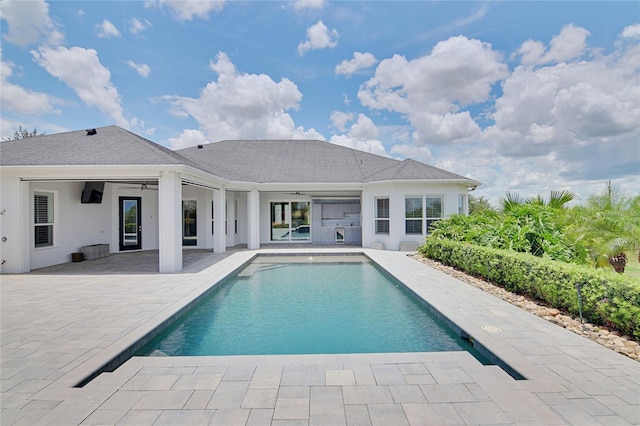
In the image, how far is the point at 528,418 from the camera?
2715 mm

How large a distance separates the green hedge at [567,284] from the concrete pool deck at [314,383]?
0.70m

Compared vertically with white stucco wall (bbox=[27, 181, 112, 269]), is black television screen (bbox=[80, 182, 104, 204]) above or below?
above

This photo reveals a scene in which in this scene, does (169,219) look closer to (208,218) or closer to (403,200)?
(208,218)

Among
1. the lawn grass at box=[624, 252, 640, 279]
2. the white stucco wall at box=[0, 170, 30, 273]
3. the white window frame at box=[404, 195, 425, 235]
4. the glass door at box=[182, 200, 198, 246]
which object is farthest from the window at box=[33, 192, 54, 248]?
the lawn grass at box=[624, 252, 640, 279]

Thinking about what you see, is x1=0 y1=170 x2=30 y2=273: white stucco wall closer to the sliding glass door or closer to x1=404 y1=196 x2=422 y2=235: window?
the sliding glass door

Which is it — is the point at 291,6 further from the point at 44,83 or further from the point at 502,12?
the point at 44,83

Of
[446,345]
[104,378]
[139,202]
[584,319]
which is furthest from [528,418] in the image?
[139,202]

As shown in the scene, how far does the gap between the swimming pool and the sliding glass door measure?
8.49m

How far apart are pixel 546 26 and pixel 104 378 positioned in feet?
51.0

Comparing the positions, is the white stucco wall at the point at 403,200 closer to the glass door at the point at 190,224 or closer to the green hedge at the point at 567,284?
the green hedge at the point at 567,284

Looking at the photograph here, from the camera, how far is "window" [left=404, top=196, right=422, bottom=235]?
579 inches

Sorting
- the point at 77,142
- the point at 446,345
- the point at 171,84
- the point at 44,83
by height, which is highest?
the point at 171,84

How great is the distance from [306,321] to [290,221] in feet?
40.6

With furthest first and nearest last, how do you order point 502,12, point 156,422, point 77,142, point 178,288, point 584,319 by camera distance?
1. point 502,12
2. point 77,142
3. point 178,288
4. point 584,319
5. point 156,422
